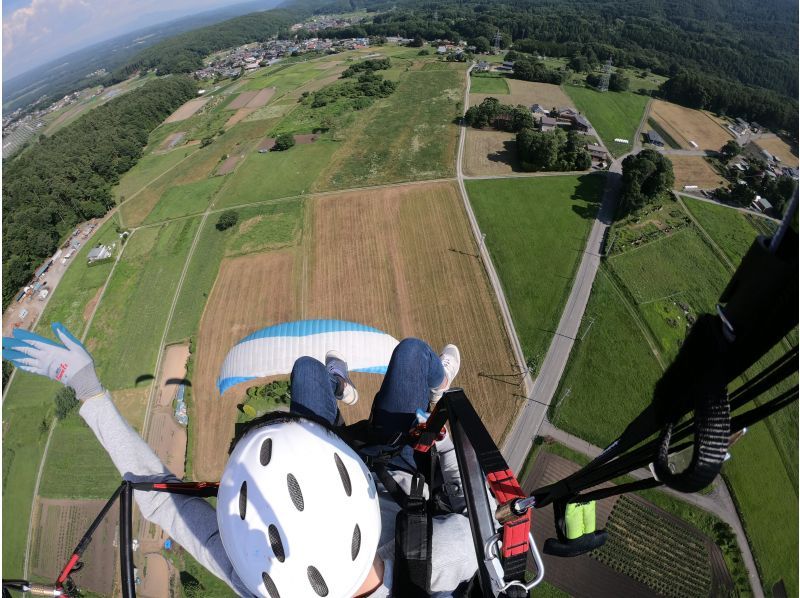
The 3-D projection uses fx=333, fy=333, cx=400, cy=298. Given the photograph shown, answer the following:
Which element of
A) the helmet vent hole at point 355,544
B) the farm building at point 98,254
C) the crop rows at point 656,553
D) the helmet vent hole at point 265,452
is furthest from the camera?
the farm building at point 98,254

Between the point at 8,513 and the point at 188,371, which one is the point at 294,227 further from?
the point at 8,513

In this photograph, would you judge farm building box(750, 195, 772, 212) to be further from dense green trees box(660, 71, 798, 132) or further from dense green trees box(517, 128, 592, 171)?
dense green trees box(517, 128, 592, 171)

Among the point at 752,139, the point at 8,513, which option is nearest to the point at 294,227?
the point at 8,513

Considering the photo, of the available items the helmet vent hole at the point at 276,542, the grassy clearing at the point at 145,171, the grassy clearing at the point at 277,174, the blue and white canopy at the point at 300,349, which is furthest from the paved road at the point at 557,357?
the grassy clearing at the point at 145,171

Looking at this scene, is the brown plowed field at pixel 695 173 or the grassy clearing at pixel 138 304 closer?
the grassy clearing at pixel 138 304

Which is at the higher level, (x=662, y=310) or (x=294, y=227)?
(x=294, y=227)

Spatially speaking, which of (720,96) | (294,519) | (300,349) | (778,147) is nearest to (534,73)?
(720,96)

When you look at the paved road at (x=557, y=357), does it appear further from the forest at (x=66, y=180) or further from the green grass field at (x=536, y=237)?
the forest at (x=66, y=180)
